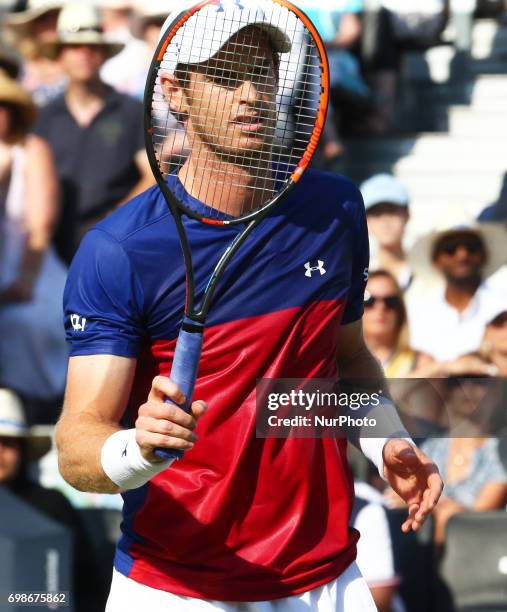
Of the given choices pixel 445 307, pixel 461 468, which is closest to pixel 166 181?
pixel 461 468

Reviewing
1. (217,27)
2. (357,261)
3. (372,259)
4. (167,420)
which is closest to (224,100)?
(217,27)

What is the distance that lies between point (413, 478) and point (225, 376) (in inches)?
20.3

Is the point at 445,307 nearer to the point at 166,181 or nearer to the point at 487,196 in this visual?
the point at 487,196

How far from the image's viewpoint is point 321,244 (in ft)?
9.21

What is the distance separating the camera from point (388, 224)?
580 cm

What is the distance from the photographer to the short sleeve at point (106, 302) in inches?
104

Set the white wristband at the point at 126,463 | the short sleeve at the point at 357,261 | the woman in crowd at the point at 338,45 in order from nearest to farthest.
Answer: the white wristband at the point at 126,463 → the short sleeve at the point at 357,261 → the woman in crowd at the point at 338,45

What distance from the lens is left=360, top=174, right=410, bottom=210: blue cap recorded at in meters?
5.84

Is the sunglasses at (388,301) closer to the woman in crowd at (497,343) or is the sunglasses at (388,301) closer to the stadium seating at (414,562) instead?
the woman in crowd at (497,343)

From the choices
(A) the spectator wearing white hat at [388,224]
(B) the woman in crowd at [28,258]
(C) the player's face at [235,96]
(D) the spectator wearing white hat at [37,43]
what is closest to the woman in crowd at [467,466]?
(A) the spectator wearing white hat at [388,224]

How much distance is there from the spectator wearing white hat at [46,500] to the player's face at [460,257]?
199cm

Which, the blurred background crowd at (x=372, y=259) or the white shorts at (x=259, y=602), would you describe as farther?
the blurred background crowd at (x=372, y=259)

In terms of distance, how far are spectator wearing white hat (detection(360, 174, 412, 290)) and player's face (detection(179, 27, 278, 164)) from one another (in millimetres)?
2861

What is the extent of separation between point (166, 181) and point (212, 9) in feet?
1.29
